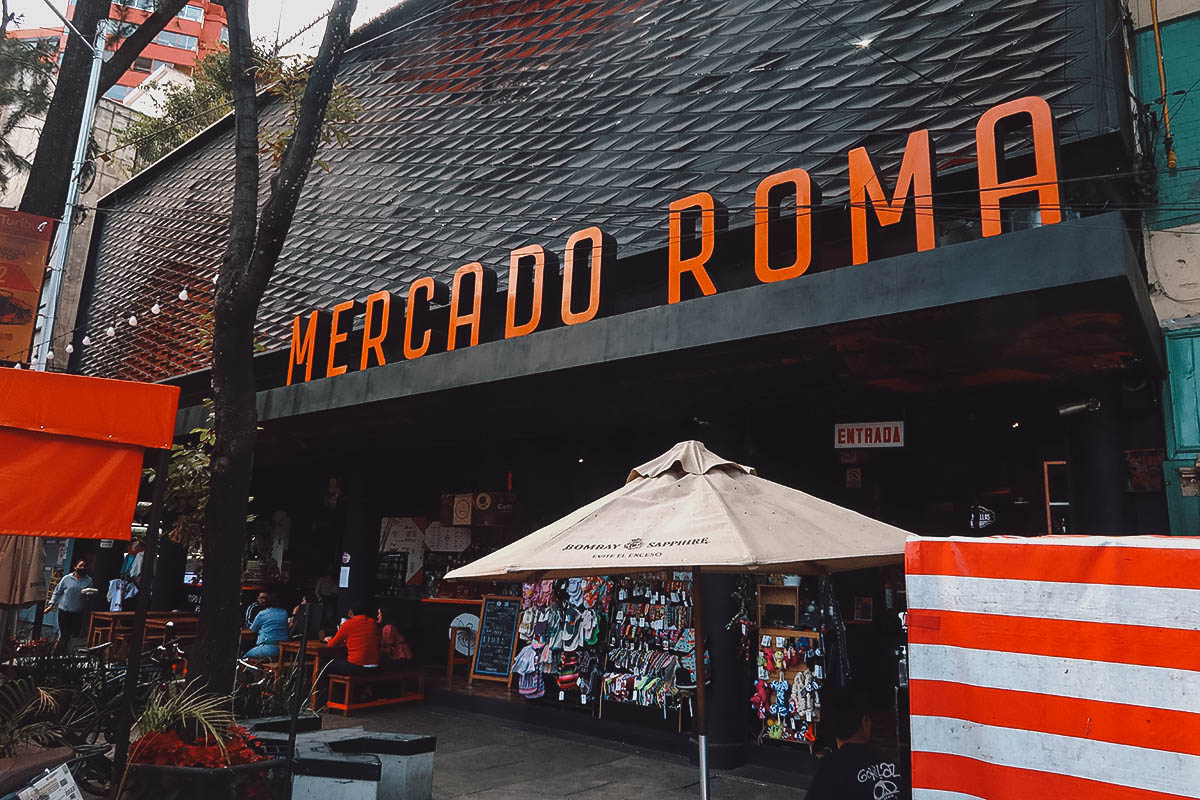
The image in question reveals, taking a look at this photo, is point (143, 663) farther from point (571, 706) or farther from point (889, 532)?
point (889, 532)

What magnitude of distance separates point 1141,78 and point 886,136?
102 inches

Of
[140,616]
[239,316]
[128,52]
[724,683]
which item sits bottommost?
[724,683]

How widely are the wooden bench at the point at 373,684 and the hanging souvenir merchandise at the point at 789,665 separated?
5.25 m

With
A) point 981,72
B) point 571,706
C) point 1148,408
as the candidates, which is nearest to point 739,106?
point 981,72

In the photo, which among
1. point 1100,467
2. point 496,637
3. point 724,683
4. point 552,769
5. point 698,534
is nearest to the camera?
point 698,534

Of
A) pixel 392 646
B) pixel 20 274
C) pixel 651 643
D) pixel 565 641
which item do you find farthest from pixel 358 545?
pixel 20 274

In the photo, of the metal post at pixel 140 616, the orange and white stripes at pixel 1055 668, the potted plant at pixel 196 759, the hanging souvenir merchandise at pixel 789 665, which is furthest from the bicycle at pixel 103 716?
the hanging souvenir merchandise at pixel 789 665

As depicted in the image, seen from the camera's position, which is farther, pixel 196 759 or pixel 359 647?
pixel 359 647

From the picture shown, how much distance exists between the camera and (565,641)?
10.5 meters

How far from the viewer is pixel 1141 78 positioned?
26.6ft

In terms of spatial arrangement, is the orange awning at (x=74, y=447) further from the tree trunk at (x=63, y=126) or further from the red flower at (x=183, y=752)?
the tree trunk at (x=63, y=126)

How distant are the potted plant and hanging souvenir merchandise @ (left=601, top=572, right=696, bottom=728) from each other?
16.2 feet

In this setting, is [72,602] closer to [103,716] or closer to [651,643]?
[103,716]

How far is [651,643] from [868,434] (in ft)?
12.0
